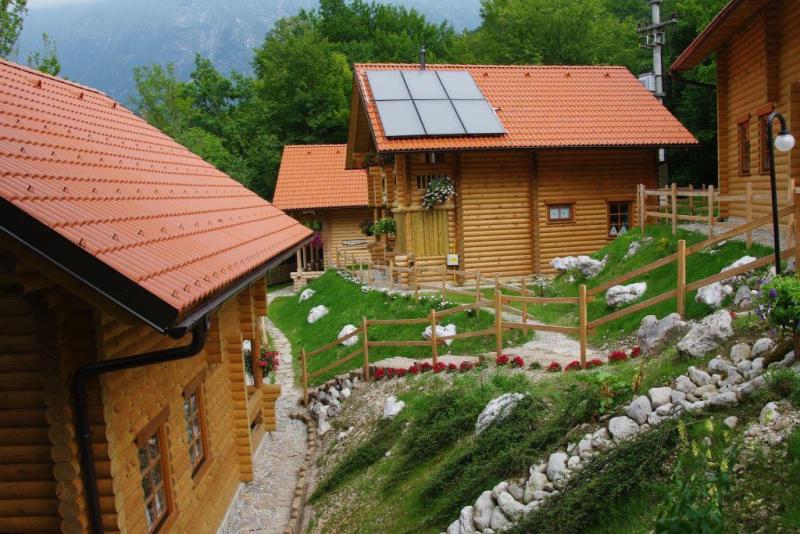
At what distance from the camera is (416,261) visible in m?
21.1

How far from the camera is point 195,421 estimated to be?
7863 millimetres

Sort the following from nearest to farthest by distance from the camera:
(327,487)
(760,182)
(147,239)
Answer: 1. (147,239)
2. (327,487)
3. (760,182)

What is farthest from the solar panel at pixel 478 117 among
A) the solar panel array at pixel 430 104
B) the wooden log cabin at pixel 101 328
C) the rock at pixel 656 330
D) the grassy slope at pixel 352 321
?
the wooden log cabin at pixel 101 328

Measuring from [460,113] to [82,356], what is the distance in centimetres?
1775

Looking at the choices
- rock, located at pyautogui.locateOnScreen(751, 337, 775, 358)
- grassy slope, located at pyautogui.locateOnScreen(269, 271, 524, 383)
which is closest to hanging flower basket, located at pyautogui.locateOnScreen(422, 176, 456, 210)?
grassy slope, located at pyautogui.locateOnScreen(269, 271, 524, 383)

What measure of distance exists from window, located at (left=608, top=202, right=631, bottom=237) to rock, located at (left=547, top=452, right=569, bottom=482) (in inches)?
656

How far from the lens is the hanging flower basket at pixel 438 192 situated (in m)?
20.7

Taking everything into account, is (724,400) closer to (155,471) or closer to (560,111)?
(155,471)

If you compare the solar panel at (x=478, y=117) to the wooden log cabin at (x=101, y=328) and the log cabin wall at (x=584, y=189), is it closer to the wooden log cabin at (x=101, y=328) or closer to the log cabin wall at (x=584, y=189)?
the log cabin wall at (x=584, y=189)

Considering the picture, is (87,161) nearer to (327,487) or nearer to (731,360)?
(327,487)

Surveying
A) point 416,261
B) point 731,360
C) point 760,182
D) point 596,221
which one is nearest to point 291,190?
point 416,261

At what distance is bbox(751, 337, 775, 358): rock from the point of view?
6.86 metres

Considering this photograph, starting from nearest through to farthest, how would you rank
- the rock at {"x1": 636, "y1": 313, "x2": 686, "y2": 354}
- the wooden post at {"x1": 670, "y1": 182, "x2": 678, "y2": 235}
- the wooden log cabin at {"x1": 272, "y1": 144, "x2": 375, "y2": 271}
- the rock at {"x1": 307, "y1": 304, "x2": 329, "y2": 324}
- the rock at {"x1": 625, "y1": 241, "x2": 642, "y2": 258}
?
the rock at {"x1": 636, "y1": 313, "x2": 686, "y2": 354} → the wooden post at {"x1": 670, "y1": 182, "x2": 678, "y2": 235} → the rock at {"x1": 625, "y1": 241, "x2": 642, "y2": 258} → the rock at {"x1": 307, "y1": 304, "x2": 329, "y2": 324} → the wooden log cabin at {"x1": 272, "y1": 144, "x2": 375, "y2": 271}

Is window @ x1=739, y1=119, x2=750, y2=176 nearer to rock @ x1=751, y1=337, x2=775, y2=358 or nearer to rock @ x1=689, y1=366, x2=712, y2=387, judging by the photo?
rock @ x1=751, y1=337, x2=775, y2=358
